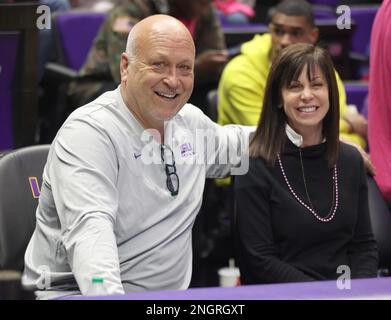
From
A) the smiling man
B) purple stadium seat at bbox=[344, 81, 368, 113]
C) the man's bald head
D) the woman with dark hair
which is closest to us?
the smiling man

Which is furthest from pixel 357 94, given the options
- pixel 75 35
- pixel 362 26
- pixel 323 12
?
pixel 323 12

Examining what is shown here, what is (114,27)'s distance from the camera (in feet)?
12.1

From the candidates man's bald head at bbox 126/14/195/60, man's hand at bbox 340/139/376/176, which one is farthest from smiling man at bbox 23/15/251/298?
man's hand at bbox 340/139/376/176

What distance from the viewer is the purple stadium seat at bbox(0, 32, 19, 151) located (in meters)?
3.04

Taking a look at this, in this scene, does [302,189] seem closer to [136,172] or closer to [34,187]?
[136,172]

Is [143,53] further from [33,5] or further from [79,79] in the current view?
[79,79]

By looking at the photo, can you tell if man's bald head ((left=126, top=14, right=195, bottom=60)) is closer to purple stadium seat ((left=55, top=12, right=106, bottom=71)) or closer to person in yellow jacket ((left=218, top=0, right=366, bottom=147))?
person in yellow jacket ((left=218, top=0, right=366, bottom=147))

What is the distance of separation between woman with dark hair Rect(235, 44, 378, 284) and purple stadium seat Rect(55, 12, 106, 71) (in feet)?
6.98

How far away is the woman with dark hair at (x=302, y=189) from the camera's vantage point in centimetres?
237

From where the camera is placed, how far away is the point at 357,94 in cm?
359

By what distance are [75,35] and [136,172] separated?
8.29ft

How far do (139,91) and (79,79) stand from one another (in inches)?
71.5

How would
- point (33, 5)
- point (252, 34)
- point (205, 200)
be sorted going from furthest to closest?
point (252, 34) → point (205, 200) → point (33, 5)

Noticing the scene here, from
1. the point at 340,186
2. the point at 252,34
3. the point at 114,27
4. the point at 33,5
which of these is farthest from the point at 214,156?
the point at 252,34
